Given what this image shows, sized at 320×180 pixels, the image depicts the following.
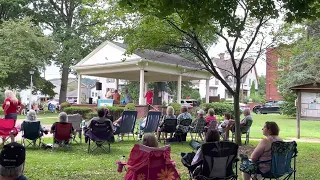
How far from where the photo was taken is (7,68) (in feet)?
87.5

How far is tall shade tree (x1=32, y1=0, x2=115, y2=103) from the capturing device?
111 ft

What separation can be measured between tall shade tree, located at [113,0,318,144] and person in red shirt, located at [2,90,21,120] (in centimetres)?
349

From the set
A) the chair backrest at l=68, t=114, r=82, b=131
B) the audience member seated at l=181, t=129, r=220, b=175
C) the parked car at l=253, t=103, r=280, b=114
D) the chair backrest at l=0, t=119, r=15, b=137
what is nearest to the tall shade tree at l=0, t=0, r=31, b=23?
the parked car at l=253, t=103, r=280, b=114

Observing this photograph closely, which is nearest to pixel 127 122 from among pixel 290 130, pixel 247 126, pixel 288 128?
pixel 247 126

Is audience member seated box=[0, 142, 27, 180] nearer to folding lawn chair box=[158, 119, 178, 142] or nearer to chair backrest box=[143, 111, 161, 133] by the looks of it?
folding lawn chair box=[158, 119, 178, 142]

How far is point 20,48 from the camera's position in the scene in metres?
27.9

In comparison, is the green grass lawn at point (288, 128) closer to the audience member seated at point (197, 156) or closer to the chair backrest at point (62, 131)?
the chair backrest at point (62, 131)

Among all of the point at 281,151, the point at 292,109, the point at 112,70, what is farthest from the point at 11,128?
the point at 292,109

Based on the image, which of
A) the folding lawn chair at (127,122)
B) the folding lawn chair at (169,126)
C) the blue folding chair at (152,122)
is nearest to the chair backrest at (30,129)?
the folding lawn chair at (127,122)

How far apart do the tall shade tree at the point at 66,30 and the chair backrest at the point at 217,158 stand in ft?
97.6

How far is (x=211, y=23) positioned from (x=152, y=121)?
3610 mm

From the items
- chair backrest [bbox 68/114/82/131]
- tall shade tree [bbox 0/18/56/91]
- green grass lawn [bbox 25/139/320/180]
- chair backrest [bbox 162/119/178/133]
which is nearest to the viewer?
green grass lawn [bbox 25/139/320/180]

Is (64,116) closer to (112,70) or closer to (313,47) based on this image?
(313,47)

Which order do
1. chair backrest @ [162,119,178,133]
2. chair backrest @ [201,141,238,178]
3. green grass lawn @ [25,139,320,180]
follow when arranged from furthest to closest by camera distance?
1. chair backrest @ [162,119,178,133]
2. green grass lawn @ [25,139,320,180]
3. chair backrest @ [201,141,238,178]
